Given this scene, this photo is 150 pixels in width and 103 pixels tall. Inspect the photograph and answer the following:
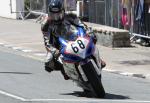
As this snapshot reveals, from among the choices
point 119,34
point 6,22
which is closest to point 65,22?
point 119,34

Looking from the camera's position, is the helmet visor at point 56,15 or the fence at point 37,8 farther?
the fence at point 37,8

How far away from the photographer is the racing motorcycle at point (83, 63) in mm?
11219

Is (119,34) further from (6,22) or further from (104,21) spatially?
(6,22)

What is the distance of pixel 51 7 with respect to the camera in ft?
38.9

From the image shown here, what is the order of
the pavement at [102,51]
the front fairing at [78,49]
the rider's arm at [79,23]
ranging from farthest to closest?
the pavement at [102,51] < the rider's arm at [79,23] < the front fairing at [78,49]

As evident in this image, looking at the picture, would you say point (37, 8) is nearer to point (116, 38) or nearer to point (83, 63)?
point (116, 38)

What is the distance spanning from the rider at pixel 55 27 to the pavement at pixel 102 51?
3921 mm

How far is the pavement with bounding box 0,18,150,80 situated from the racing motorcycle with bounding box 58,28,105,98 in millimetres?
4082

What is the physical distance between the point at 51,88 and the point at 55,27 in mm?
1429

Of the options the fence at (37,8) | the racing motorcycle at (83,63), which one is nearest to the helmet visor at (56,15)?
the racing motorcycle at (83,63)

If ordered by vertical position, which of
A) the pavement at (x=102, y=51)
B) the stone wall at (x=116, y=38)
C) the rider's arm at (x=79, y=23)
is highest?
the rider's arm at (x=79, y=23)

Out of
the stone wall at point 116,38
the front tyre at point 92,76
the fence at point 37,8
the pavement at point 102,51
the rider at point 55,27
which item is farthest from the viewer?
the fence at point 37,8

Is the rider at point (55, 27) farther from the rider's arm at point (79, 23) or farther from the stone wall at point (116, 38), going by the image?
the stone wall at point (116, 38)

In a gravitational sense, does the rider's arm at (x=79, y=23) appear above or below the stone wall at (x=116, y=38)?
above
